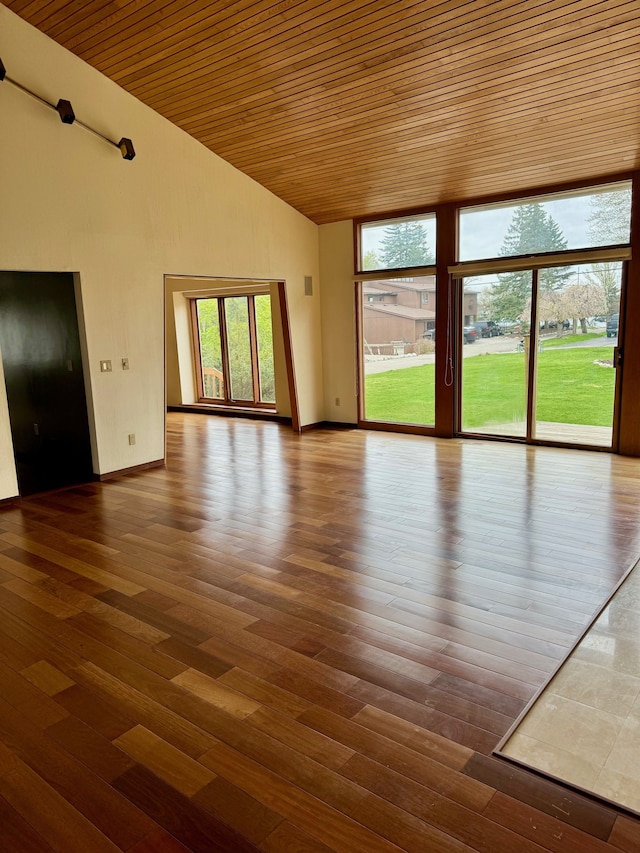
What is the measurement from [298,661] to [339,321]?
631 cm

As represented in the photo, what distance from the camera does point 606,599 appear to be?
3.18 m

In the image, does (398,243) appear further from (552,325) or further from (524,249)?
(552,325)

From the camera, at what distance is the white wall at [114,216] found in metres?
5.14

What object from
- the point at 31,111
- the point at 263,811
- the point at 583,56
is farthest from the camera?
the point at 31,111

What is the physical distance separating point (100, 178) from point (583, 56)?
429 centimetres

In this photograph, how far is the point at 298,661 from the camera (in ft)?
8.86

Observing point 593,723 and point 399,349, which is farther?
point 399,349

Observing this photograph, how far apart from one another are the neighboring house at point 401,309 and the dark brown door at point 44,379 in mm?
3927

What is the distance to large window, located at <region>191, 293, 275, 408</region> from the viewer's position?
9.86 metres

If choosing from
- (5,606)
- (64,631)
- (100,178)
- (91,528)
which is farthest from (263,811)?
(100,178)

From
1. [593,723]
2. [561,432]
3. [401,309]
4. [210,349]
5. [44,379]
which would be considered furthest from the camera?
[210,349]

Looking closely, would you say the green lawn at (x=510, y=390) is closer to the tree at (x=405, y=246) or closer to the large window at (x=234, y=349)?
the tree at (x=405, y=246)

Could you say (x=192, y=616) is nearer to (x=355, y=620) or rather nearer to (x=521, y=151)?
(x=355, y=620)

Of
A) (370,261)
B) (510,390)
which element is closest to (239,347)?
(370,261)
